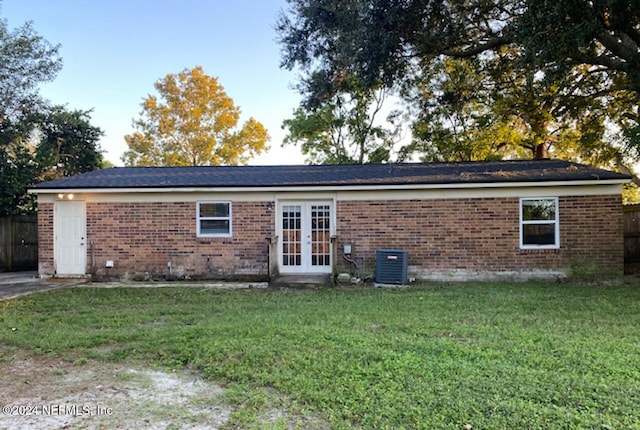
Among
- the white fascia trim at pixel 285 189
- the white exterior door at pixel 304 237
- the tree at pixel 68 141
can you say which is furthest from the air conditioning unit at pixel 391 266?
the tree at pixel 68 141

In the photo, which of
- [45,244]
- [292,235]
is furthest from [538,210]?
[45,244]

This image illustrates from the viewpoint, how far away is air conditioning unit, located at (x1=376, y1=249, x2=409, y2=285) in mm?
10105

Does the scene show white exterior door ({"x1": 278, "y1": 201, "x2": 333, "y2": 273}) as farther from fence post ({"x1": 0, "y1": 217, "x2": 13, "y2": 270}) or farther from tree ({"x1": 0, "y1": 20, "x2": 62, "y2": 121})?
tree ({"x1": 0, "y1": 20, "x2": 62, "y2": 121})

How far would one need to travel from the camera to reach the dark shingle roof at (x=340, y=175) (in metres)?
10.6

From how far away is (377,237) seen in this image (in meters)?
10.9

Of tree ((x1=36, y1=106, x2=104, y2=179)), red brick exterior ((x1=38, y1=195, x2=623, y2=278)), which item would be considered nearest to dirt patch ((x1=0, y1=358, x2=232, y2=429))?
red brick exterior ((x1=38, y1=195, x2=623, y2=278))

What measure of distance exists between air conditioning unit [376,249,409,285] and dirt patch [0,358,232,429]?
680 centimetres

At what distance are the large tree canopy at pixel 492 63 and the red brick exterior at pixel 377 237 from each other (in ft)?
9.77

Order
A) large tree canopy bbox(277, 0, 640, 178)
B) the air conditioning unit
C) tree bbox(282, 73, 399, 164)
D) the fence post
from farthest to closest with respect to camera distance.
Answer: tree bbox(282, 73, 399, 164) → the fence post → the air conditioning unit → large tree canopy bbox(277, 0, 640, 178)

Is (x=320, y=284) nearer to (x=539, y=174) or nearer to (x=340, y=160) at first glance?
(x=539, y=174)

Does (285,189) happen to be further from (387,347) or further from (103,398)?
(103,398)

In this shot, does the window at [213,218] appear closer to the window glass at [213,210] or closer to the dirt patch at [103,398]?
the window glass at [213,210]

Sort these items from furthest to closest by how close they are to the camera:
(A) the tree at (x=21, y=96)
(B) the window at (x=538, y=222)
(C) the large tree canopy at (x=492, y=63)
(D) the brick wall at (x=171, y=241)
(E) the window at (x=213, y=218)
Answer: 1. (A) the tree at (x=21, y=96)
2. (E) the window at (x=213, y=218)
3. (D) the brick wall at (x=171, y=241)
4. (B) the window at (x=538, y=222)
5. (C) the large tree canopy at (x=492, y=63)

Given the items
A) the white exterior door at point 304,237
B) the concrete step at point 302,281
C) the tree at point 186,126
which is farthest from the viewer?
the tree at point 186,126
